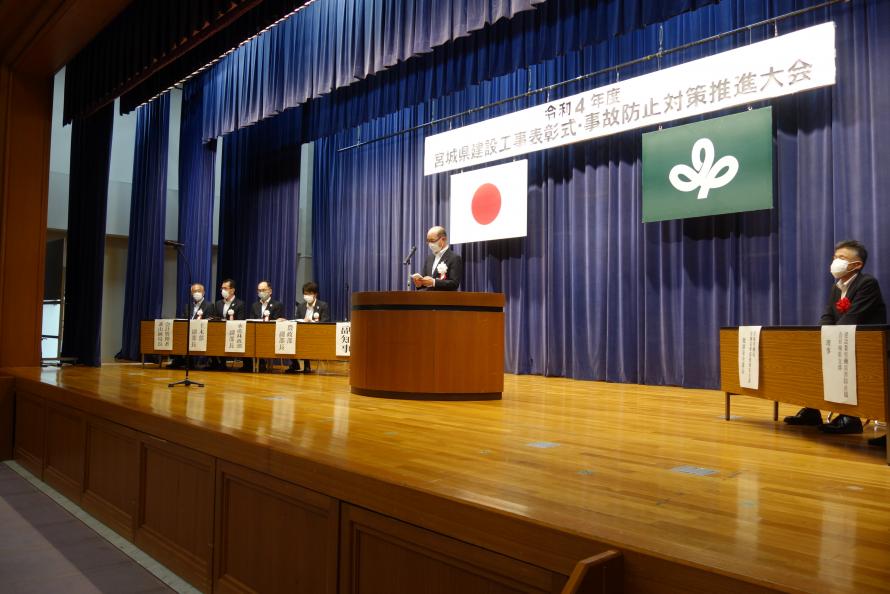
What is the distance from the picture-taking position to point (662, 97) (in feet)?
18.0

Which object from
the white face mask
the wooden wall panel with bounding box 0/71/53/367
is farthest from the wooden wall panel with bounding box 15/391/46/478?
the white face mask

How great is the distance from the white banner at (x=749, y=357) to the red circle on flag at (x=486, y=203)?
4.08 metres

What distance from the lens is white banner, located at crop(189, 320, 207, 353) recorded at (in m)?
6.52

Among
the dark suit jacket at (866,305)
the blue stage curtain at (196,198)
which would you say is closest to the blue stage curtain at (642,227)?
the dark suit jacket at (866,305)

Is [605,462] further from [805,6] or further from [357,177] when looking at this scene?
[357,177]

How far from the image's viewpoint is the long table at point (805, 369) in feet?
7.62

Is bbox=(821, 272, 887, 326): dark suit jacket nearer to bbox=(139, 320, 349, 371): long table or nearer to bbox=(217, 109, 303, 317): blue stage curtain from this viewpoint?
bbox=(139, 320, 349, 371): long table

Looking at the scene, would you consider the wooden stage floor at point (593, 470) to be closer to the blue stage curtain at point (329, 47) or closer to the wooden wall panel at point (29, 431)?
the wooden wall panel at point (29, 431)

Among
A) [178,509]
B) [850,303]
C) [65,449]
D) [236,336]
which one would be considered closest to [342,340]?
[236,336]

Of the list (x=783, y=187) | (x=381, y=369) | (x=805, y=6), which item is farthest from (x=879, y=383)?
(x=805, y=6)

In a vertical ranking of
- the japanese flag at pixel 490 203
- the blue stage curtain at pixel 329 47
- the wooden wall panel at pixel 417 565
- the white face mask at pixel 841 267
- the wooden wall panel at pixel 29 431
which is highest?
the blue stage curtain at pixel 329 47

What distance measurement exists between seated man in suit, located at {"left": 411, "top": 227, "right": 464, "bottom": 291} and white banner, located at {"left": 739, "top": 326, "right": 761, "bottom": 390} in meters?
1.97

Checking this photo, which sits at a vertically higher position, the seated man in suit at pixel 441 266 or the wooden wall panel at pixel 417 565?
the seated man in suit at pixel 441 266

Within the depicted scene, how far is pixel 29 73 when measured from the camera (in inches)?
222
